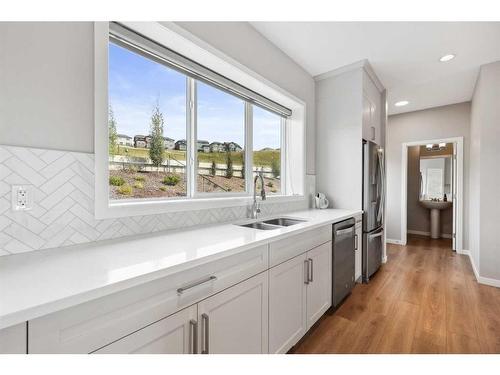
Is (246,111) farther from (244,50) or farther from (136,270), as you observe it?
(136,270)

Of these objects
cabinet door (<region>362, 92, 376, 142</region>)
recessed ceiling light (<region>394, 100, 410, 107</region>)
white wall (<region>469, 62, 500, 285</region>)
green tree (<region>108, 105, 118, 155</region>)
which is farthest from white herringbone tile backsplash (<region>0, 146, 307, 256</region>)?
recessed ceiling light (<region>394, 100, 410, 107</region>)

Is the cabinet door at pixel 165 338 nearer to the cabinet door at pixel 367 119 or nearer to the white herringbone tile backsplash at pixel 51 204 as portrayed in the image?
the white herringbone tile backsplash at pixel 51 204

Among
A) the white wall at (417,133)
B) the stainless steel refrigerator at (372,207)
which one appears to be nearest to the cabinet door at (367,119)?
the stainless steel refrigerator at (372,207)

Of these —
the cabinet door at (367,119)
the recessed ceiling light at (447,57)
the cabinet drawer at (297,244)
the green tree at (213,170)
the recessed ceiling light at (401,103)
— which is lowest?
the cabinet drawer at (297,244)

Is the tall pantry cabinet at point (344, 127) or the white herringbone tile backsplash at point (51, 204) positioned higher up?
the tall pantry cabinet at point (344, 127)

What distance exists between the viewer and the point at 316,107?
316cm

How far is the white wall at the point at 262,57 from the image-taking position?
1.74 m

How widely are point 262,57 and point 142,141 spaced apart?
137 centimetres

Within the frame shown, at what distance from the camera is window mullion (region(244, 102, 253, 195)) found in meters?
2.39

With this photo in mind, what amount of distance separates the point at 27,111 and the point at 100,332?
36.4 inches

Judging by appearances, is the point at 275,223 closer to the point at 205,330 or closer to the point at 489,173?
the point at 205,330

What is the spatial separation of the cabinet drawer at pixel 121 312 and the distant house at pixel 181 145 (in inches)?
41.5

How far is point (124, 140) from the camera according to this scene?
60.5 inches

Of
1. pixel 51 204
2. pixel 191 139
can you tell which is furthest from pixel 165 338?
pixel 191 139
